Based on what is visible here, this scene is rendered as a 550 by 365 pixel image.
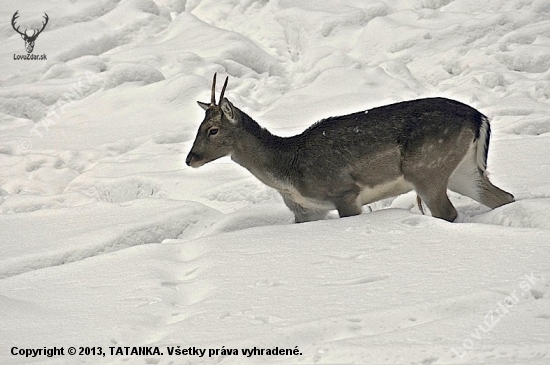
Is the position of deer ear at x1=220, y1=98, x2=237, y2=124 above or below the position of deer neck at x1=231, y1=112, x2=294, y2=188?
above

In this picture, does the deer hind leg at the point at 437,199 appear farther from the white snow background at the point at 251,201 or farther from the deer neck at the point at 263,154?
the deer neck at the point at 263,154

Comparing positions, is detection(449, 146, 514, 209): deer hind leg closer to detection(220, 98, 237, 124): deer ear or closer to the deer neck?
→ the deer neck

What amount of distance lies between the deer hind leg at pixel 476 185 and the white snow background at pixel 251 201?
198mm

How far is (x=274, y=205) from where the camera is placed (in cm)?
663

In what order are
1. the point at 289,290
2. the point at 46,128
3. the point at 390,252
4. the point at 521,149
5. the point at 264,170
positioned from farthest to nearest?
the point at 46,128 → the point at 521,149 → the point at 264,170 → the point at 390,252 → the point at 289,290

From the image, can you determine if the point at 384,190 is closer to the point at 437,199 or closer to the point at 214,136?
the point at 437,199

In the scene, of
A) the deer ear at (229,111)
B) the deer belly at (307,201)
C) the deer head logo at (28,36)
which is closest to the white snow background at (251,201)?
the deer head logo at (28,36)

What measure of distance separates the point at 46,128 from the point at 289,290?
7.38 meters

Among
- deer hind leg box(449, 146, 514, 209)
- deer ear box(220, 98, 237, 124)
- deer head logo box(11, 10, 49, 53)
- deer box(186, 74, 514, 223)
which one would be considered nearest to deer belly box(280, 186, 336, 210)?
deer box(186, 74, 514, 223)

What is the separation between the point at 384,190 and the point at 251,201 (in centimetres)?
153

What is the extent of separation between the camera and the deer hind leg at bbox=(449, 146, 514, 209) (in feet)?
19.5

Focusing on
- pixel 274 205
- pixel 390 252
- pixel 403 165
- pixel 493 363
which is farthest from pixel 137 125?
pixel 493 363

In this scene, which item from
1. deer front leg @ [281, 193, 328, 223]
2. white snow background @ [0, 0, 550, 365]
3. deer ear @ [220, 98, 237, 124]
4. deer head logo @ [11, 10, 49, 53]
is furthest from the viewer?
deer head logo @ [11, 10, 49, 53]

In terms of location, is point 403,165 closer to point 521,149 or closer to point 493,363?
point 521,149
